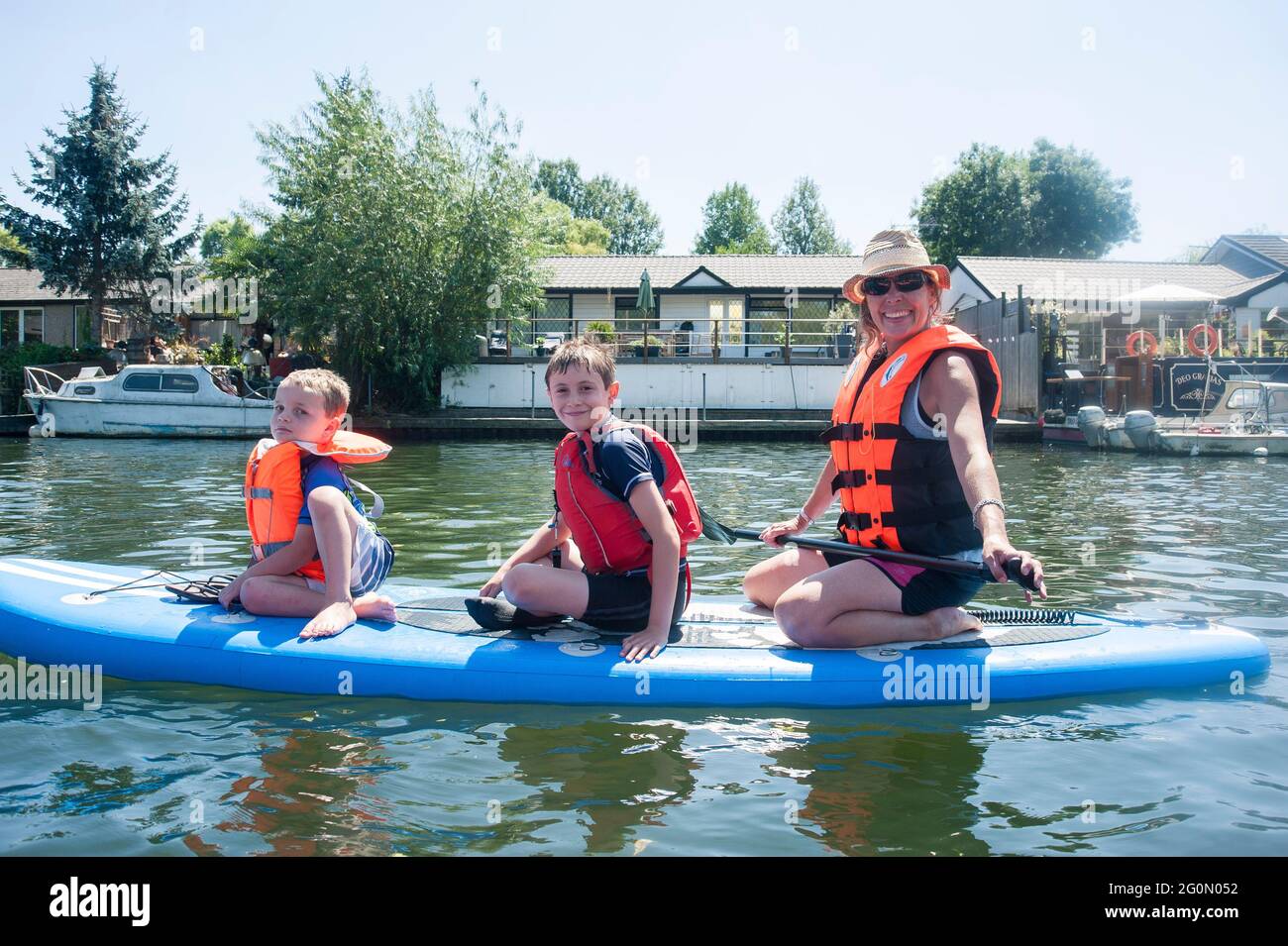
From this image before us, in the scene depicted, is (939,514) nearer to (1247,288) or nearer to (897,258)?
(897,258)

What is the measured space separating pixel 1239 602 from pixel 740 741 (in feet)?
12.3

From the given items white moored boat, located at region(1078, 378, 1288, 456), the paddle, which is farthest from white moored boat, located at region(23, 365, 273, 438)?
the paddle

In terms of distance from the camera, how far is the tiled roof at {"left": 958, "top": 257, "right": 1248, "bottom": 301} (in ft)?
105

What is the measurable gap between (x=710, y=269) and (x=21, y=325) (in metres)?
23.6

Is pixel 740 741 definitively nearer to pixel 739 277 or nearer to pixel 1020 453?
pixel 1020 453

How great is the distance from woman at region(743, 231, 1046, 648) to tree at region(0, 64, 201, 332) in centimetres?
3103

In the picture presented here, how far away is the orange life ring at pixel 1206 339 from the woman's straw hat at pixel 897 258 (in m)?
20.1

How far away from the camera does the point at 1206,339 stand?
21.6 metres

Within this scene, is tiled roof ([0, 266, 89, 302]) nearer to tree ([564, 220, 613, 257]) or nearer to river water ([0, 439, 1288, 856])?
tree ([564, 220, 613, 257])

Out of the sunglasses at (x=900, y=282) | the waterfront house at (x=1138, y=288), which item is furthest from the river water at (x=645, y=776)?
the waterfront house at (x=1138, y=288)

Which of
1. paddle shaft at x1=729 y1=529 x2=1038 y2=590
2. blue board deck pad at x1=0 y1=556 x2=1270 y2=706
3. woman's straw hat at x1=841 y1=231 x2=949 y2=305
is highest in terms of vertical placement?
woman's straw hat at x1=841 y1=231 x2=949 y2=305

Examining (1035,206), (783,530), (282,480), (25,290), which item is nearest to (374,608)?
(282,480)

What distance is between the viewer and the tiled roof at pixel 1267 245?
36731 millimetres

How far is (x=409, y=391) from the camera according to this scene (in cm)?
2503
